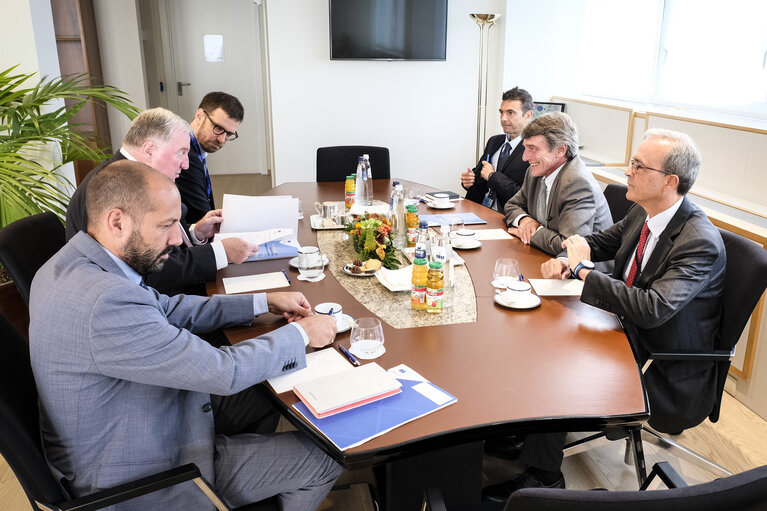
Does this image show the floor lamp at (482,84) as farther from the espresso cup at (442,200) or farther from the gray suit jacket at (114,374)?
the gray suit jacket at (114,374)

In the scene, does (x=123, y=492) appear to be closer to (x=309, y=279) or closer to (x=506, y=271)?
(x=309, y=279)

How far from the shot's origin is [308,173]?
531 centimetres

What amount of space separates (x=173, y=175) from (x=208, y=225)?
347 millimetres

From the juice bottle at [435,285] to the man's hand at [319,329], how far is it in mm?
352

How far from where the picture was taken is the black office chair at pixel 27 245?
2004 millimetres

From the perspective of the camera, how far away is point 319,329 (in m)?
1.73

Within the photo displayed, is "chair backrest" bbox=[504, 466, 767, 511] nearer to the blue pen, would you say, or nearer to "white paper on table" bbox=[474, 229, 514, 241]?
the blue pen

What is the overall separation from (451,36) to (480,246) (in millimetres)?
3136

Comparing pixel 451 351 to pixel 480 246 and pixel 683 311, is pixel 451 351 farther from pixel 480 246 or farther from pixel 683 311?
pixel 480 246

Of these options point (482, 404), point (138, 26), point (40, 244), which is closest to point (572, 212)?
point (482, 404)

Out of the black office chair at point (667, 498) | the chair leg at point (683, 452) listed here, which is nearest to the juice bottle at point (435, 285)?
the black office chair at point (667, 498)

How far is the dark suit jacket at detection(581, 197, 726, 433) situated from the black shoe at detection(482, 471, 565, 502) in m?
0.45

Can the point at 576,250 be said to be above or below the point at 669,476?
above

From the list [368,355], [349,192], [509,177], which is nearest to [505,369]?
[368,355]
